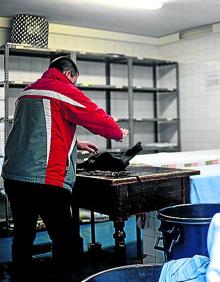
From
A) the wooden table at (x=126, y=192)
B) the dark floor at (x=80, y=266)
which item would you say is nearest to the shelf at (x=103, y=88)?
the dark floor at (x=80, y=266)

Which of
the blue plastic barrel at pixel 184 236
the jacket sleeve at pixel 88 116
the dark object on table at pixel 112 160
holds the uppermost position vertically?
the jacket sleeve at pixel 88 116

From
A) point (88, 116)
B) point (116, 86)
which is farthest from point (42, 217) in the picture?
point (116, 86)

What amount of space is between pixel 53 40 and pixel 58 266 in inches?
155

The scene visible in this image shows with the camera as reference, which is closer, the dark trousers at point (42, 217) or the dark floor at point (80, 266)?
the dark trousers at point (42, 217)

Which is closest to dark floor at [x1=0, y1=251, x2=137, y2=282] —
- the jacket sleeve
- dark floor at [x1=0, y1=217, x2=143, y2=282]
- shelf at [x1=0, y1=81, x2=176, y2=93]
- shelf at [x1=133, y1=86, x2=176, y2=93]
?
dark floor at [x1=0, y1=217, x2=143, y2=282]

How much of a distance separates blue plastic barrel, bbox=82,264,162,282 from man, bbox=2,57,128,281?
4.31ft

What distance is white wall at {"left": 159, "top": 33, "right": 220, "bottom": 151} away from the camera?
21.3 feet

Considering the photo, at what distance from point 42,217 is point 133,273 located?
1421 millimetres

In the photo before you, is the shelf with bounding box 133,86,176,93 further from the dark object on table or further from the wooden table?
the wooden table

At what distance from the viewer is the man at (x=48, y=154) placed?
2889 mm

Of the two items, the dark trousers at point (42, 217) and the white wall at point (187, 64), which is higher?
the white wall at point (187, 64)

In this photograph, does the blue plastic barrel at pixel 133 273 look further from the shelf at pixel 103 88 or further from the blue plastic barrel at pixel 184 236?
the shelf at pixel 103 88

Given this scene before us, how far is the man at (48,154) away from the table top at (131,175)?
0.22m

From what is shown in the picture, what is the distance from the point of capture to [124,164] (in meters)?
3.26
